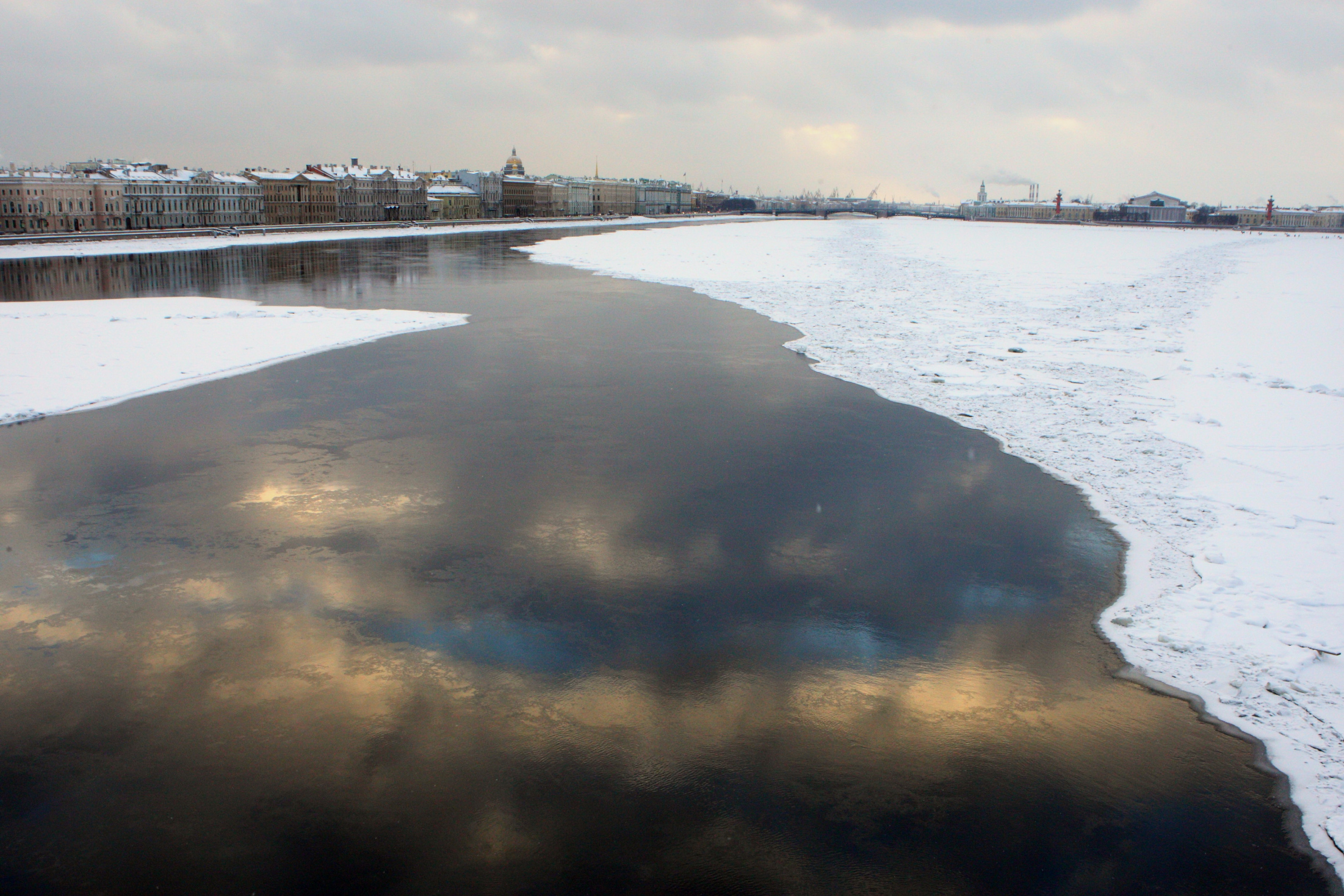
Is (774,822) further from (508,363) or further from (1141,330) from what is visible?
(1141,330)

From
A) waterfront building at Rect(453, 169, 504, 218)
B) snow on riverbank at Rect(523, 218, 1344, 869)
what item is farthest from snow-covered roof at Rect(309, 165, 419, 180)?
snow on riverbank at Rect(523, 218, 1344, 869)

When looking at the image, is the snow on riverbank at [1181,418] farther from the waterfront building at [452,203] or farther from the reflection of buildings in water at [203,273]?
the waterfront building at [452,203]

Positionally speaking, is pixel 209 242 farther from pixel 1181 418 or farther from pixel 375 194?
pixel 375 194

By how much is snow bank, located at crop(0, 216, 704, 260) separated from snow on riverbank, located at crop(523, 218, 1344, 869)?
3807 cm

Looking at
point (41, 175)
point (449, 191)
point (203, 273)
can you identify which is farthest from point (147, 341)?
point (449, 191)

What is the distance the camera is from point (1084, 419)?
14938 mm

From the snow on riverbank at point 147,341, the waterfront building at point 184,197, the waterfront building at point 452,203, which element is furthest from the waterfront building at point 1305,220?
the snow on riverbank at point 147,341

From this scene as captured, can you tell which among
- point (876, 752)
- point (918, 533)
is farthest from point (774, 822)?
point (918, 533)

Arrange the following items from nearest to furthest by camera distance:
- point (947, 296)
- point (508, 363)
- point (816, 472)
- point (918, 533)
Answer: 1. point (918, 533)
2. point (816, 472)
3. point (508, 363)
4. point (947, 296)

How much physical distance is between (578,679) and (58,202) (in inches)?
4830

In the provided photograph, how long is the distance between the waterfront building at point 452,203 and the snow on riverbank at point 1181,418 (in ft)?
413

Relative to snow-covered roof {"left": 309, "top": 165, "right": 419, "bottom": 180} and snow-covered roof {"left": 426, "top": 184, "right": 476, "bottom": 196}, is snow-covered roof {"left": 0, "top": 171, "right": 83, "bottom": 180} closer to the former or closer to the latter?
snow-covered roof {"left": 309, "top": 165, "right": 419, "bottom": 180}

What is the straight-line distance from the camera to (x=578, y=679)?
23.2 ft

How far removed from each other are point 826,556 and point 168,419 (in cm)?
1077
